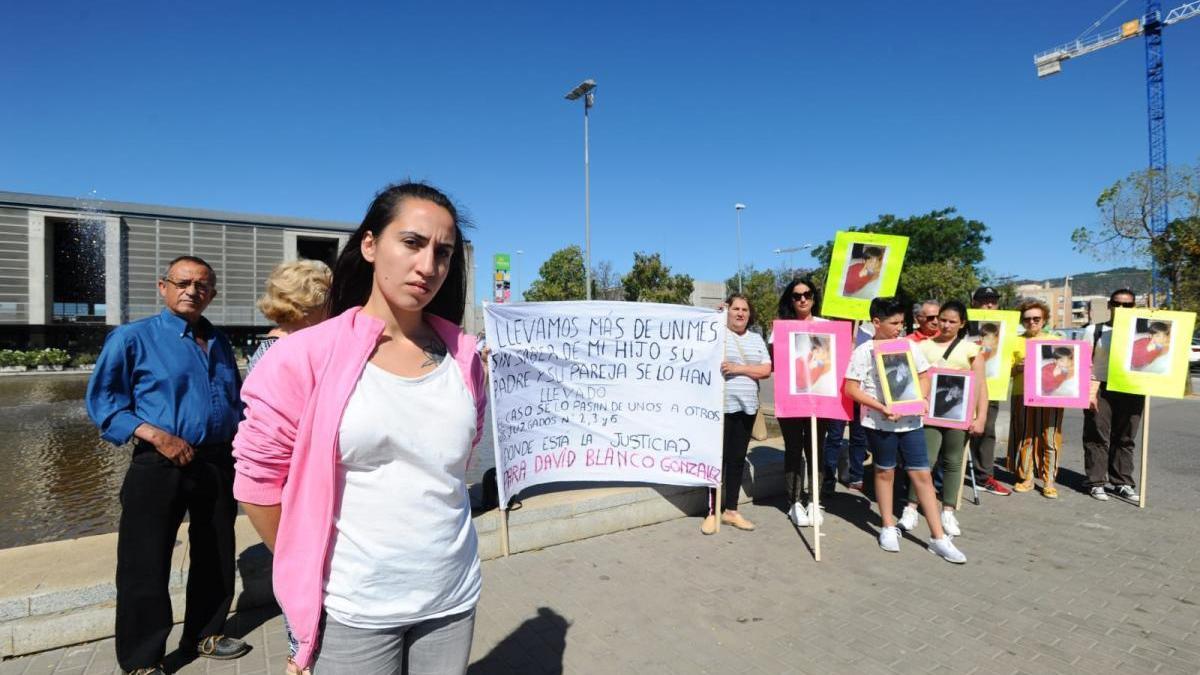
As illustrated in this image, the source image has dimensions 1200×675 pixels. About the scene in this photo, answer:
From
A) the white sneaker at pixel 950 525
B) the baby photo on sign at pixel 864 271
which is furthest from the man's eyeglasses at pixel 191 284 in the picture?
the white sneaker at pixel 950 525

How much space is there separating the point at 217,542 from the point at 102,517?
150 inches

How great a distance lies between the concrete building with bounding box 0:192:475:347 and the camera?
41.6 m

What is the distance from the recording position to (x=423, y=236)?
5.17ft

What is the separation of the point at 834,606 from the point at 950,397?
102 inches

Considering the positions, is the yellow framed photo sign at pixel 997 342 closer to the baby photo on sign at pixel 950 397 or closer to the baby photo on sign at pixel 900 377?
the baby photo on sign at pixel 950 397

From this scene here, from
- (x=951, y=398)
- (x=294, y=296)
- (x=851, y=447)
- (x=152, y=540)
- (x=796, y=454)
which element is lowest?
(x=851, y=447)

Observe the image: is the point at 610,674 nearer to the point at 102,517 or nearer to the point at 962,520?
the point at 962,520

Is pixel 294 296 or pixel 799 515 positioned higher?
pixel 294 296

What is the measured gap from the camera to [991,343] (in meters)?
6.39

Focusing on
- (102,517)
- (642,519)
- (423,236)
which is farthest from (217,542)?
(102,517)

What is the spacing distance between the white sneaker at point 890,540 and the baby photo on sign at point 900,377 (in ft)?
3.54

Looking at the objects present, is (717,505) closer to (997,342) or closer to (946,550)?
(946,550)

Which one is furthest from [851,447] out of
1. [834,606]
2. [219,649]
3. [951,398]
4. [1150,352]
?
[219,649]

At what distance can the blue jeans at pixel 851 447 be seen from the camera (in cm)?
643
